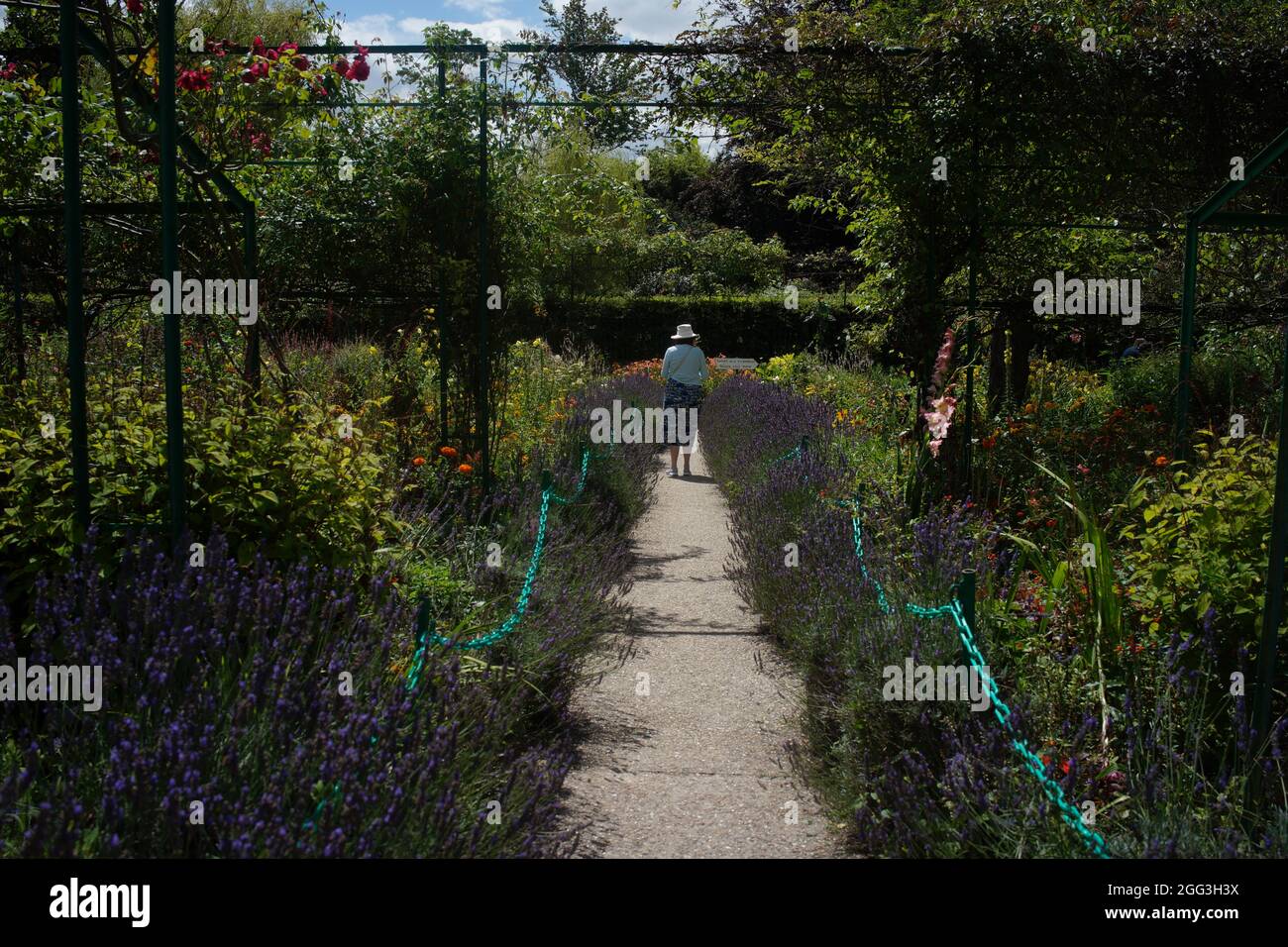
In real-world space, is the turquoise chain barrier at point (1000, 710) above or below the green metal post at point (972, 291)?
below

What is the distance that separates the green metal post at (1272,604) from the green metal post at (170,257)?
3092mm

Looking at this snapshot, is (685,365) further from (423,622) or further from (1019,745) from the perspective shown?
(1019,745)

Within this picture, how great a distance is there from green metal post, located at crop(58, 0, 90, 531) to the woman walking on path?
6866 mm

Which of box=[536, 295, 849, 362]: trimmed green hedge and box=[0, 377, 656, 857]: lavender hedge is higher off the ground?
box=[536, 295, 849, 362]: trimmed green hedge

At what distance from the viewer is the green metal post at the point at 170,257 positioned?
134 inches

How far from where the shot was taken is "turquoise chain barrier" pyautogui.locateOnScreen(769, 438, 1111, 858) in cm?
229

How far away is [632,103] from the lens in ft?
23.6

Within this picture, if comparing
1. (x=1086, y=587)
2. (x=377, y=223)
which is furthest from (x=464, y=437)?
(x=1086, y=587)

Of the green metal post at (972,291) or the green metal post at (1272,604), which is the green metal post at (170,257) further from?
the green metal post at (972,291)

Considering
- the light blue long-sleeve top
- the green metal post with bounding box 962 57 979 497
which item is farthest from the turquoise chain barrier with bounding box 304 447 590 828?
the light blue long-sleeve top

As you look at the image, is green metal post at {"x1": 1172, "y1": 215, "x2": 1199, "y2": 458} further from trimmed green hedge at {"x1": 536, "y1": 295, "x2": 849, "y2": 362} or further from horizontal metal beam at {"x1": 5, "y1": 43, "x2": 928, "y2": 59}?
trimmed green hedge at {"x1": 536, "y1": 295, "x2": 849, "y2": 362}

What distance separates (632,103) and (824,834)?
5.26 metres

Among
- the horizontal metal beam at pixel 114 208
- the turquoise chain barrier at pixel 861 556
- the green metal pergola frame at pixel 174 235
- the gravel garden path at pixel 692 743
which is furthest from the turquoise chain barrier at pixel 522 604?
the horizontal metal beam at pixel 114 208
